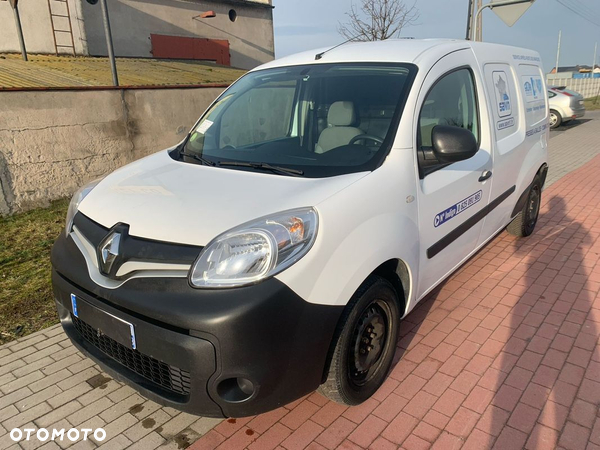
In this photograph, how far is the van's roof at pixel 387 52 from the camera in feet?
9.68

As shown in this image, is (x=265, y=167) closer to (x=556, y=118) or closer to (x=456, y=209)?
(x=456, y=209)

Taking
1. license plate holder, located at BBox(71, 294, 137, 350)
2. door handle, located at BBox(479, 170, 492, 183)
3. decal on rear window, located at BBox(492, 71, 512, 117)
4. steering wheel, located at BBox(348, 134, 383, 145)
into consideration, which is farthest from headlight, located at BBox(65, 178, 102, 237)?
decal on rear window, located at BBox(492, 71, 512, 117)

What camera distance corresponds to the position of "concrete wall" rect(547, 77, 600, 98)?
34219 mm

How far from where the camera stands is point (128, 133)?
757cm

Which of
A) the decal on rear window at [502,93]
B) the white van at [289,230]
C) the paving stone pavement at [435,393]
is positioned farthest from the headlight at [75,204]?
the decal on rear window at [502,93]

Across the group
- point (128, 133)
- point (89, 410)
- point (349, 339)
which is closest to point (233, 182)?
point (349, 339)

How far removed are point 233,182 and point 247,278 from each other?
0.69 m

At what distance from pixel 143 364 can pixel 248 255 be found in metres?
0.78

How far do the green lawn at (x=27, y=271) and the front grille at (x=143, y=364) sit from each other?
149 cm

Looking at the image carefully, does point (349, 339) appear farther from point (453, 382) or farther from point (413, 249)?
point (453, 382)

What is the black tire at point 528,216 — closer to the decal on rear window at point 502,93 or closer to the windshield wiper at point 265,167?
the decal on rear window at point 502,93

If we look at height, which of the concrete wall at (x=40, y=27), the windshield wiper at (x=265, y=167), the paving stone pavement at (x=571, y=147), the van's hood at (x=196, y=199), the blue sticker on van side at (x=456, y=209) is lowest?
the paving stone pavement at (x=571, y=147)

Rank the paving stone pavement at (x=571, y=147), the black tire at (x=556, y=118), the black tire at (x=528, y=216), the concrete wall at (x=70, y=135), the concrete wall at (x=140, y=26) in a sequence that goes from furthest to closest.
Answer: the black tire at (x=556, y=118) → the concrete wall at (x=140, y=26) → the paving stone pavement at (x=571, y=147) → the concrete wall at (x=70, y=135) → the black tire at (x=528, y=216)

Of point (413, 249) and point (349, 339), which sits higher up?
point (413, 249)
